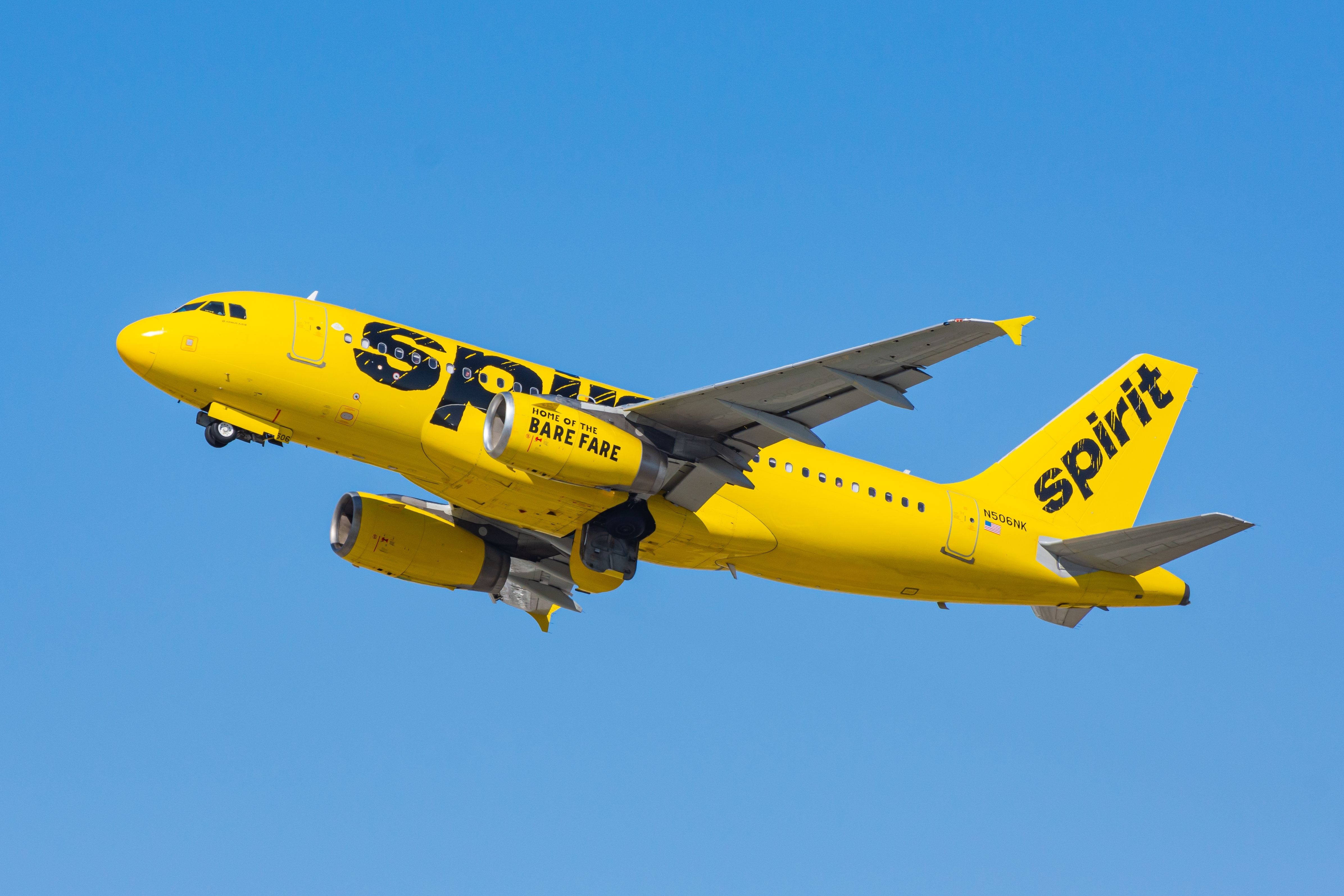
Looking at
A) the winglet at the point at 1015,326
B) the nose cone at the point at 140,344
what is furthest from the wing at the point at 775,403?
the nose cone at the point at 140,344

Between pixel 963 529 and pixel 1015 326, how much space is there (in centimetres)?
1035

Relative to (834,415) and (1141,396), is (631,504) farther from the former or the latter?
(1141,396)

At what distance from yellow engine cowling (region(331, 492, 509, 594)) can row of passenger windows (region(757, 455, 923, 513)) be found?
8474 millimetres

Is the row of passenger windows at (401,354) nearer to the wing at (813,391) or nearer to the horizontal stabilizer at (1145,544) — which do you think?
the wing at (813,391)

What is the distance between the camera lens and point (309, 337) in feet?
89.6

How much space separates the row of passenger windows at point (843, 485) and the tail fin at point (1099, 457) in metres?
2.96

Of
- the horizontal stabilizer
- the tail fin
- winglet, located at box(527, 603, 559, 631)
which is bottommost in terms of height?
winglet, located at box(527, 603, 559, 631)

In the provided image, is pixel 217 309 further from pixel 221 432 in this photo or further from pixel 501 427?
pixel 501 427

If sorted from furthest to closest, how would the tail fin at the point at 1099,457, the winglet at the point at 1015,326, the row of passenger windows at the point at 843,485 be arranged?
the tail fin at the point at 1099,457
the row of passenger windows at the point at 843,485
the winglet at the point at 1015,326

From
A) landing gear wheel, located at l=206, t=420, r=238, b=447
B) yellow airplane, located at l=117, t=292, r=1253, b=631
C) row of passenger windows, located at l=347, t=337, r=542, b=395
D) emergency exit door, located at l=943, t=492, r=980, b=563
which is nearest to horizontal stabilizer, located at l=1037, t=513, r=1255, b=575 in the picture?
yellow airplane, located at l=117, t=292, r=1253, b=631

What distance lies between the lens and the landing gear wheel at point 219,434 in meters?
27.2

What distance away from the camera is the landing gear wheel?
27.2 metres

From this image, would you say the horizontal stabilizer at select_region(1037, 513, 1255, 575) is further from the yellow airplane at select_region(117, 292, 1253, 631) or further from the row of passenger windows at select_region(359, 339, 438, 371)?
the row of passenger windows at select_region(359, 339, 438, 371)

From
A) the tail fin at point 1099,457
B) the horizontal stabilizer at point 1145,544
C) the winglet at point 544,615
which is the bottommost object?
the winglet at point 544,615
